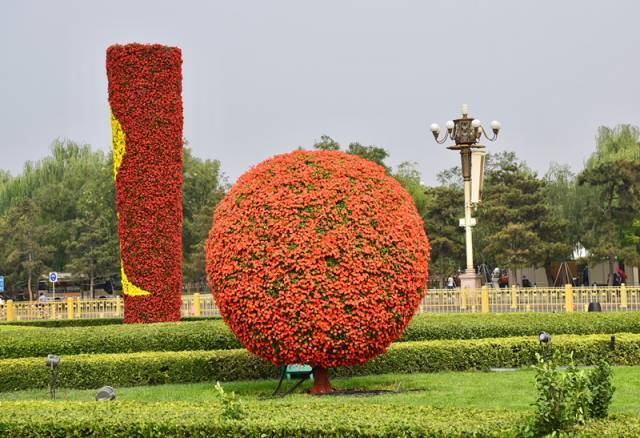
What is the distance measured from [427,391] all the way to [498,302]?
1246 cm

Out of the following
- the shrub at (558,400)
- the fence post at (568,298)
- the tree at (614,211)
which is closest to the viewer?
the shrub at (558,400)

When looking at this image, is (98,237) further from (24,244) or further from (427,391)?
(427,391)

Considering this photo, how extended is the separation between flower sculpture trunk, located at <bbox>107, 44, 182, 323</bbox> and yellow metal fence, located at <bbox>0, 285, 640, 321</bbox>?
5366 millimetres

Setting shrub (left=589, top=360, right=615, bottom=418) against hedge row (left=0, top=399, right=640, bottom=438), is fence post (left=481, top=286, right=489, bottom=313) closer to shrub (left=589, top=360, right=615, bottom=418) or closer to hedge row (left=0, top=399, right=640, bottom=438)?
hedge row (left=0, top=399, right=640, bottom=438)

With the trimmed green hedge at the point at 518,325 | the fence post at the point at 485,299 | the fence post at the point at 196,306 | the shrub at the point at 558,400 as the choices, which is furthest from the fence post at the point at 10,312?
the shrub at the point at 558,400

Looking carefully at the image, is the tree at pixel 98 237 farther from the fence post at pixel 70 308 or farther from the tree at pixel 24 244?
the fence post at pixel 70 308

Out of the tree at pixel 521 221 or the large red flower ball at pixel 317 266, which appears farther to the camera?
the tree at pixel 521 221

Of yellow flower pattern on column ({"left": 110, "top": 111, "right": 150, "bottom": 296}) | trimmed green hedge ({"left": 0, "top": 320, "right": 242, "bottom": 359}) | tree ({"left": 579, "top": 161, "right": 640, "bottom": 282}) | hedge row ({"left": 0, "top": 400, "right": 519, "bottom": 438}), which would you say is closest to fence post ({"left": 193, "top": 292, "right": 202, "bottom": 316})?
yellow flower pattern on column ({"left": 110, "top": 111, "right": 150, "bottom": 296})

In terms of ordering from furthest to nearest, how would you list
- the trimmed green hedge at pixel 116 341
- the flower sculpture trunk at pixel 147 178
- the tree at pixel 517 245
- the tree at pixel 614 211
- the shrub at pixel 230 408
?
the tree at pixel 517 245 < the tree at pixel 614 211 < the flower sculpture trunk at pixel 147 178 < the trimmed green hedge at pixel 116 341 < the shrub at pixel 230 408

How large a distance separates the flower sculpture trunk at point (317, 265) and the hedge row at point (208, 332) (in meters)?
3.56

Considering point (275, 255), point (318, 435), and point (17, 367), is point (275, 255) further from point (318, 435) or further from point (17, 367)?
point (17, 367)

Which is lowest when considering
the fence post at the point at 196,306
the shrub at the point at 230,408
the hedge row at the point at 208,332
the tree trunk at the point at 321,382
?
the tree trunk at the point at 321,382

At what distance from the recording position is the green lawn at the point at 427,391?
9695mm

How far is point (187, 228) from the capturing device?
3984 centimetres
